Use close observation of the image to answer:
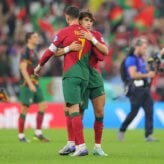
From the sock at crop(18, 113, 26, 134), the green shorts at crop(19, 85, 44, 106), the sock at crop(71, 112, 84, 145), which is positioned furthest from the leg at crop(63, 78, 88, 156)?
the green shorts at crop(19, 85, 44, 106)

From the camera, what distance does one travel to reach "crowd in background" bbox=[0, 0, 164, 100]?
2672 cm

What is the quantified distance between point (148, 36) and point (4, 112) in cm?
704

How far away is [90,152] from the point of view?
13.0 m

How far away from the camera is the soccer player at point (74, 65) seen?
11.8 m

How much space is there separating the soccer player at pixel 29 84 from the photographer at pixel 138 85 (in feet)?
6.24

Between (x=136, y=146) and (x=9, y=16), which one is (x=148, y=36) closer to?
(x=9, y=16)

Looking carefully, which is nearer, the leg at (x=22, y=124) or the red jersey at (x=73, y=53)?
the red jersey at (x=73, y=53)

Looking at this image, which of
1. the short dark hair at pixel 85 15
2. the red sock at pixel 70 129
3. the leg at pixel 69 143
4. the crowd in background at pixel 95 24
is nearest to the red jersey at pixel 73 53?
the short dark hair at pixel 85 15

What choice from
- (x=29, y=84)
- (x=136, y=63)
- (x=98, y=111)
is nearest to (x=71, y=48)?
(x=98, y=111)

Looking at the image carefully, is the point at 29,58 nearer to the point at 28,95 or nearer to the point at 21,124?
the point at 28,95

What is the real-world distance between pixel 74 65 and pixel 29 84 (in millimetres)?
5169

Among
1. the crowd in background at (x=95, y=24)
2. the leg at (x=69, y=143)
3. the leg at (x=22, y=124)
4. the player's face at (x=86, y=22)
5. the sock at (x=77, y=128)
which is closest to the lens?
the sock at (x=77, y=128)

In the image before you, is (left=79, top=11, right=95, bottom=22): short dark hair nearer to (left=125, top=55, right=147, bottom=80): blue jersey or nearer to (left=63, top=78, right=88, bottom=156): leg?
(left=63, top=78, right=88, bottom=156): leg

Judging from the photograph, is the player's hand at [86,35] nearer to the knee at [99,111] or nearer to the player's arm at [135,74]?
the knee at [99,111]
